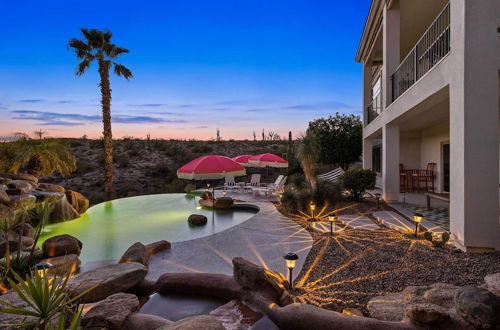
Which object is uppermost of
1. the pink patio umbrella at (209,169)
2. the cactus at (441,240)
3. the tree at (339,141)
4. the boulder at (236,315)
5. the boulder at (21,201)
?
the tree at (339,141)

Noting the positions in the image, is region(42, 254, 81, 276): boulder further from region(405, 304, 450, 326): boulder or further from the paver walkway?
region(405, 304, 450, 326): boulder

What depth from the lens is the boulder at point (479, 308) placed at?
2.49 meters

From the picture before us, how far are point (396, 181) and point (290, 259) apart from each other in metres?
8.40

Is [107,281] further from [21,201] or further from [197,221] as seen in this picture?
[21,201]

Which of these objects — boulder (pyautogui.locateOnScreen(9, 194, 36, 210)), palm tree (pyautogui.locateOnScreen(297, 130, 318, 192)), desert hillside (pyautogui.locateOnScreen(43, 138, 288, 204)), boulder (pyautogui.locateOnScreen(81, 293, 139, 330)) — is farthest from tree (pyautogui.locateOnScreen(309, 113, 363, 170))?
boulder (pyautogui.locateOnScreen(81, 293, 139, 330))

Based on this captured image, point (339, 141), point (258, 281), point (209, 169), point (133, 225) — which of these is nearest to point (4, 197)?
point (133, 225)

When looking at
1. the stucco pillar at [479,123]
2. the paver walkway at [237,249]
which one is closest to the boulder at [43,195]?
the paver walkway at [237,249]

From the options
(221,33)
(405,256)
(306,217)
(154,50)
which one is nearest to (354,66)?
(221,33)

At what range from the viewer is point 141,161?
28.6 meters

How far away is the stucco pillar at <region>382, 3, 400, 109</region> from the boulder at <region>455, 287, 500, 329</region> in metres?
9.09

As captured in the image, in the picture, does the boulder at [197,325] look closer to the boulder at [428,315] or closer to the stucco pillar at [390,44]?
the boulder at [428,315]

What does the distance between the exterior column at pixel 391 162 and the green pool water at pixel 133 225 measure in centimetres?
543

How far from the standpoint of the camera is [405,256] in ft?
16.4

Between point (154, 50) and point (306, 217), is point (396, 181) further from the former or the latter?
point (154, 50)
